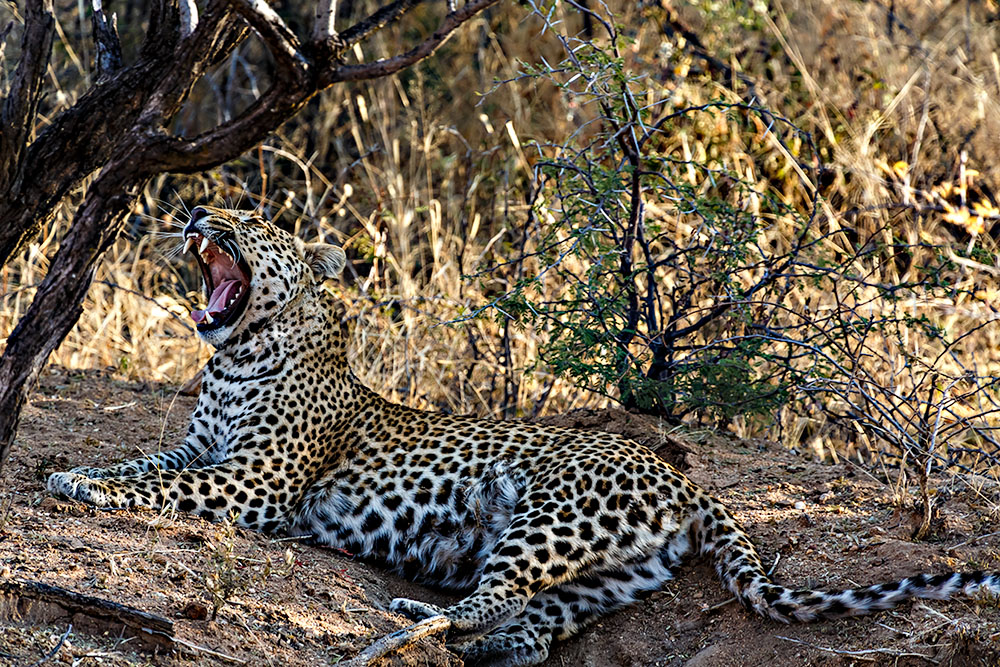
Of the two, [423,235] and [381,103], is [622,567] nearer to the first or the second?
[423,235]

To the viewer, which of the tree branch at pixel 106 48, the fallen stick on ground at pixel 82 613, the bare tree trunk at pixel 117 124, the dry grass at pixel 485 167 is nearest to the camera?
the fallen stick on ground at pixel 82 613

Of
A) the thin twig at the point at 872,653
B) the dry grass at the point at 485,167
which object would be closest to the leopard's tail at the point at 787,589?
the thin twig at the point at 872,653

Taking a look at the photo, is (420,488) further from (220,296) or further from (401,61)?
(401,61)

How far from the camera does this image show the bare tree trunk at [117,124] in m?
4.62

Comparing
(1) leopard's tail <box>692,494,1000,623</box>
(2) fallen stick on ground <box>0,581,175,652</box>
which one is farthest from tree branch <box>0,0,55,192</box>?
(1) leopard's tail <box>692,494,1000,623</box>

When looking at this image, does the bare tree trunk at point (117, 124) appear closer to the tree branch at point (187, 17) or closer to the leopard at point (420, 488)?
the tree branch at point (187, 17)

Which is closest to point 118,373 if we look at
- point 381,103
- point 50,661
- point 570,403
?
point 570,403

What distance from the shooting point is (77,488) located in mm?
4938

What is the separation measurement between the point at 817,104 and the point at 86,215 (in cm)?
707

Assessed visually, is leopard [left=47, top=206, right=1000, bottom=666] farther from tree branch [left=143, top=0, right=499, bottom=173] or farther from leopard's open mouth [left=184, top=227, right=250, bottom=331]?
tree branch [left=143, top=0, right=499, bottom=173]

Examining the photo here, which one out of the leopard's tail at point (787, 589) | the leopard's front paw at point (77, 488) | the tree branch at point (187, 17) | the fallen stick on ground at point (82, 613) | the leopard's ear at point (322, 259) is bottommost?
the fallen stick on ground at point (82, 613)

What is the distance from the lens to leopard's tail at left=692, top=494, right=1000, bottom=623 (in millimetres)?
4125

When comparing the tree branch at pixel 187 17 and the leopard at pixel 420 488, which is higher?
the tree branch at pixel 187 17

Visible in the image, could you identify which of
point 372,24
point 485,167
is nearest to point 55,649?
point 372,24
